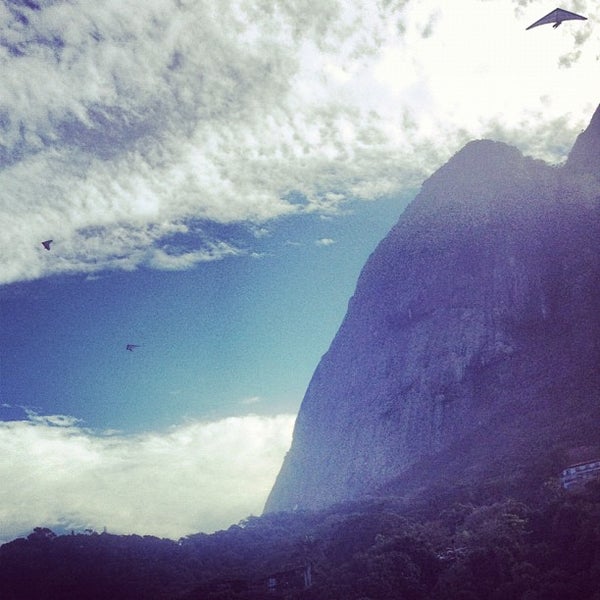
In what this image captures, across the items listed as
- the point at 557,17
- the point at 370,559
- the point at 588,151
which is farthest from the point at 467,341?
the point at 557,17

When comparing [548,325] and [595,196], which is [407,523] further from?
[595,196]

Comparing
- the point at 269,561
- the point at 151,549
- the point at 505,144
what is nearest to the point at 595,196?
the point at 505,144

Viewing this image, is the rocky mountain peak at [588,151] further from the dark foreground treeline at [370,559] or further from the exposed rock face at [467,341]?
the dark foreground treeline at [370,559]

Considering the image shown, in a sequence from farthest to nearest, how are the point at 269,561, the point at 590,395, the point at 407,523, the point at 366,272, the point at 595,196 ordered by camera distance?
1. the point at 366,272
2. the point at 595,196
3. the point at 590,395
4. the point at 269,561
5. the point at 407,523

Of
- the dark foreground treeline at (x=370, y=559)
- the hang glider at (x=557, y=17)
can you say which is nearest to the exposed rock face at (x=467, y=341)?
the dark foreground treeline at (x=370, y=559)

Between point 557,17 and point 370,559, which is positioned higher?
point 557,17

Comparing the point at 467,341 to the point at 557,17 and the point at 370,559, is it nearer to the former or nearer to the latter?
the point at 370,559

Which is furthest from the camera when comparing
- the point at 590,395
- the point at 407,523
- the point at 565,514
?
the point at 590,395
